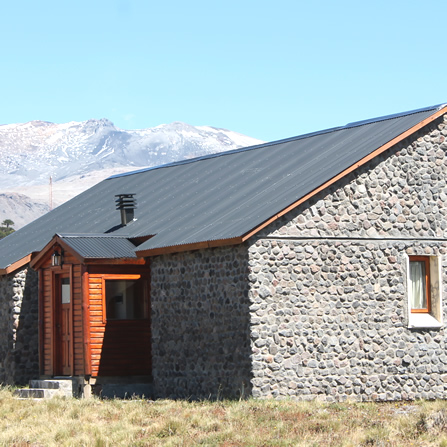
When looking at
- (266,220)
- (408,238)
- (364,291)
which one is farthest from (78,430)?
(408,238)

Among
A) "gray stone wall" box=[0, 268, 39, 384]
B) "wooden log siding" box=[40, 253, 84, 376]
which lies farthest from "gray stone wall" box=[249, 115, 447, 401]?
"gray stone wall" box=[0, 268, 39, 384]

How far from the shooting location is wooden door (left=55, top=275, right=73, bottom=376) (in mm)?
22984

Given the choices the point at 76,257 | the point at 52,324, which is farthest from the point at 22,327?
the point at 76,257

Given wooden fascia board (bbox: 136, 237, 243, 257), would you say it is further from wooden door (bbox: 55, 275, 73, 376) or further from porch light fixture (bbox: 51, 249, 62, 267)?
wooden door (bbox: 55, 275, 73, 376)

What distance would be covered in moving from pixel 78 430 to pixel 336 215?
22.5 feet

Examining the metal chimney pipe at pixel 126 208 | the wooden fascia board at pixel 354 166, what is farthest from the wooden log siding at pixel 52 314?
the wooden fascia board at pixel 354 166

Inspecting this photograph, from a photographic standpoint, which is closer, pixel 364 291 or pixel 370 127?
pixel 364 291

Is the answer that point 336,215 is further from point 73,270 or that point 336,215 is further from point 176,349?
point 73,270

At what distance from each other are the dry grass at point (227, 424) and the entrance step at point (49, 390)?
2222mm

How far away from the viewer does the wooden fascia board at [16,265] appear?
2436cm

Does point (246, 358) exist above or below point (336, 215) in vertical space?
below

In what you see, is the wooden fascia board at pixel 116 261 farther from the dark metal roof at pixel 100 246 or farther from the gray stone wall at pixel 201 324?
the gray stone wall at pixel 201 324

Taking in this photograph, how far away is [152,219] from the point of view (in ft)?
80.3

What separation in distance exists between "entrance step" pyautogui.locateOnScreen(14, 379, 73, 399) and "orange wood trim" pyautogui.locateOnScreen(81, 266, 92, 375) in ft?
1.72
